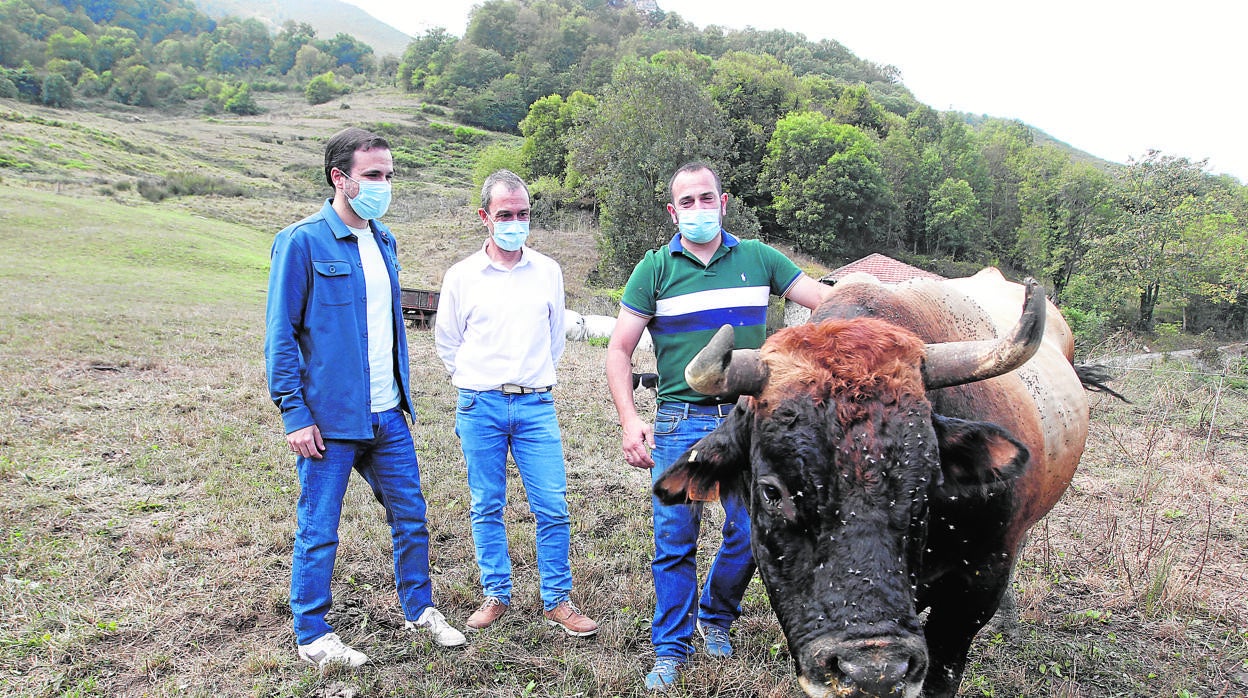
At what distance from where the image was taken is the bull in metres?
2.23

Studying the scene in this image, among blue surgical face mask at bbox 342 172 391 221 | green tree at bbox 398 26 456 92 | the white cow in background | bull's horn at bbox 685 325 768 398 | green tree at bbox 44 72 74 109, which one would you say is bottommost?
the white cow in background

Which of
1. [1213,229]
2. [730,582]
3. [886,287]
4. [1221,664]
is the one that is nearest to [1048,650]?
[1221,664]

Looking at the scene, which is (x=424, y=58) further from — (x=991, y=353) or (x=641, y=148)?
(x=991, y=353)

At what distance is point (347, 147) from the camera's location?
152 inches

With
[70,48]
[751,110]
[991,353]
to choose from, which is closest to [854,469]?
[991,353]

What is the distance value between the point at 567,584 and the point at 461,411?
Answer: 4.35 feet

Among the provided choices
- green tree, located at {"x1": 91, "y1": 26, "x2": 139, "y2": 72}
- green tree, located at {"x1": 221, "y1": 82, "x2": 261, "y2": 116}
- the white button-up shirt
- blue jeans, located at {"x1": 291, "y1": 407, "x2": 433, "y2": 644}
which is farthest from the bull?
green tree, located at {"x1": 91, "y1": 26, "x2": 139, "y2": 72}

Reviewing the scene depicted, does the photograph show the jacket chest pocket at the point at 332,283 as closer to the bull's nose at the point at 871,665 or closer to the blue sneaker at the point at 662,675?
the blue sneaker at the point at 662,675

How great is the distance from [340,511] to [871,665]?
124 inches

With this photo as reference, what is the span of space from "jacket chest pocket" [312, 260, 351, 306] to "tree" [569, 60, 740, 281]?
109 ft

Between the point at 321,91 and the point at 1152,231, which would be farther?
the point at 321,91

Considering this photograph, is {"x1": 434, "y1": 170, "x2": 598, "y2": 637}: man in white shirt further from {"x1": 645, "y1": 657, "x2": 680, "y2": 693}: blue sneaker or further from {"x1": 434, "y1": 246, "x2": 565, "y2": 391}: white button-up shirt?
{"x1": 645, "y1": 657, "x2": 680, "y2": 693}: blue sneaker

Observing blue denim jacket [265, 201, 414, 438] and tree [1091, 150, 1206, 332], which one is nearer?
blue denim jacket [265, 201, 414, 438]

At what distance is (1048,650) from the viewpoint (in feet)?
14.3
